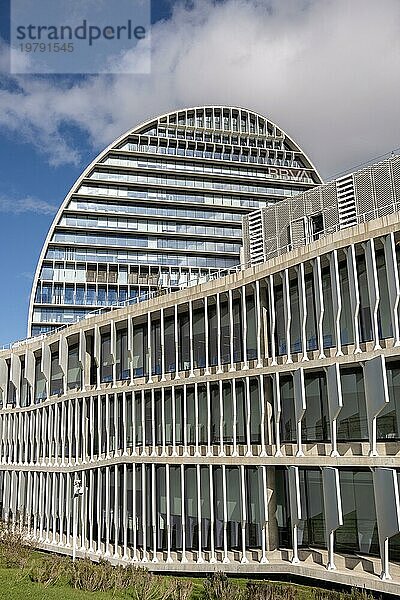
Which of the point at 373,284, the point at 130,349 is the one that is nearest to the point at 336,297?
the point at 373,284

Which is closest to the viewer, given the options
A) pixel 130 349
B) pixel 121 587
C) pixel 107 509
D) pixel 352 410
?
pixel 121 587

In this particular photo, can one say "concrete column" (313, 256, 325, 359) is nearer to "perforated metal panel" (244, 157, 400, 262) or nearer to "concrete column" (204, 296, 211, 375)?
"perforated metal panel" (244, 157, 400, 262)

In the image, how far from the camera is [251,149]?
7794 cm

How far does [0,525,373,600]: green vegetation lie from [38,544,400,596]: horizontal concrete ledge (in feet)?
1.63

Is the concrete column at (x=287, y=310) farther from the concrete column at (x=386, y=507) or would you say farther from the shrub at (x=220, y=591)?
the shrub at (x=220, y=591)

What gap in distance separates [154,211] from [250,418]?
46901 millimetres

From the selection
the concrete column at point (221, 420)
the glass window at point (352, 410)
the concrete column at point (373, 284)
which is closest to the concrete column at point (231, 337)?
the concrete column at point (221, 420)

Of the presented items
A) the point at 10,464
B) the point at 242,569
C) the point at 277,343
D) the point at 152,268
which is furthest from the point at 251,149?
the point at 242,569

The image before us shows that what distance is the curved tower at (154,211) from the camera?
69.4m

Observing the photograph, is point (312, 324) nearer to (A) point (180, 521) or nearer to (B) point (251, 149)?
(A) point (180, 521)

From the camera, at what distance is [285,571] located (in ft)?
82.7

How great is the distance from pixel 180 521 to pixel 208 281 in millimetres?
10629

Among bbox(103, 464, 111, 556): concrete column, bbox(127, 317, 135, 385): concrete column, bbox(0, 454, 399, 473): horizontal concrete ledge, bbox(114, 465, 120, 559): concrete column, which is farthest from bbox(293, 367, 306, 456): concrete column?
bbox(103, 464, 111, 556): concrete column

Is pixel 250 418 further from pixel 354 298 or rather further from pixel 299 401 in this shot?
pixel 354 298
